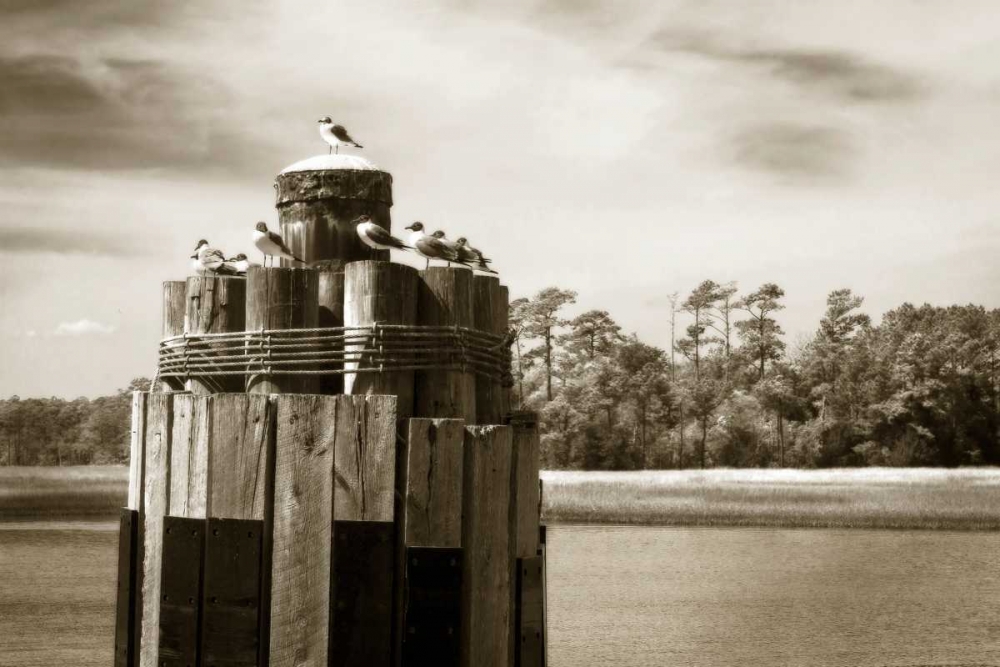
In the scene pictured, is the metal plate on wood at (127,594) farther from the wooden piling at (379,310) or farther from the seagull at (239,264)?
the seagull at (239,264)

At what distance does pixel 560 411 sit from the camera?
3398 inches

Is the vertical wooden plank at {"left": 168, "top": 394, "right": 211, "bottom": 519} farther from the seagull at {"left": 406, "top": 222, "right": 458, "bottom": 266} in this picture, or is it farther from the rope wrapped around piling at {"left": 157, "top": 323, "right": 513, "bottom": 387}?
the seagull at {"left": 406, "top": 222, "right": 458, "bottom": 266}

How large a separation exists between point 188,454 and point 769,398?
86653 mm

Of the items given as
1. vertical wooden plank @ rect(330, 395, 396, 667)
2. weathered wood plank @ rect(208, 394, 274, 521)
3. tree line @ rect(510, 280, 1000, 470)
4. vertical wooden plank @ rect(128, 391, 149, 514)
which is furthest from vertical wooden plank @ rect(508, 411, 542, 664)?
tree line @ rect(510, 280, 1000, 470)

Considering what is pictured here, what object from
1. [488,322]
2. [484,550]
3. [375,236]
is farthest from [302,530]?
[375,236]

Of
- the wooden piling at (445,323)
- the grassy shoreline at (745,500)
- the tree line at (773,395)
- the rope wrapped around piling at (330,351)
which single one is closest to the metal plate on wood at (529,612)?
the wooden piling at (445,323)

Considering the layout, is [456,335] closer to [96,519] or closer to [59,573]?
[59,573]

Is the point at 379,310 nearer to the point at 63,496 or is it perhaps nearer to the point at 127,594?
the point at 127,594

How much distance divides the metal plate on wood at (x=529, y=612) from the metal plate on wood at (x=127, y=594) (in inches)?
69.8

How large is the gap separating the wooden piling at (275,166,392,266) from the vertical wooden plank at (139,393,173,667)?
1.13 metres

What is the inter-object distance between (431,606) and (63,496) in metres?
51.9

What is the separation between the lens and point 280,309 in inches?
214

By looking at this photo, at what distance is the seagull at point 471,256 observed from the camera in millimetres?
6508

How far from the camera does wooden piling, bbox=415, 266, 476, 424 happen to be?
5500 millimetres
